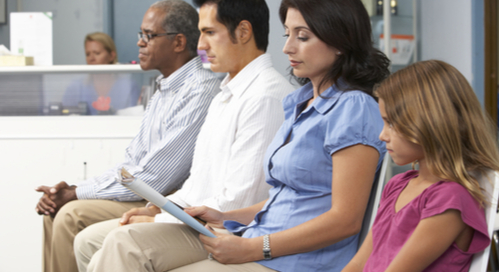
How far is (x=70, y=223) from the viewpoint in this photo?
1.75 metres

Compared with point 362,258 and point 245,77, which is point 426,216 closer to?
point 362,258

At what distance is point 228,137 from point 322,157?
0.44 meters

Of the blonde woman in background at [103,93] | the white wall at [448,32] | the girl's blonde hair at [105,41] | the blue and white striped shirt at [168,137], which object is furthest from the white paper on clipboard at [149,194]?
the girl's blonde hair at [105,41]

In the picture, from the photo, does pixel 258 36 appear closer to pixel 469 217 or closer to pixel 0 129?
pixel 469 217

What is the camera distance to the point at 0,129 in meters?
2.55

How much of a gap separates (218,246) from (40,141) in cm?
185

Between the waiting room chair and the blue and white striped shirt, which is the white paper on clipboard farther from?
the blue and white striped shirt

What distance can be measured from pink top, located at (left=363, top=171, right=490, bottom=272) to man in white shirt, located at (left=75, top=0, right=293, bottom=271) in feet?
1.53

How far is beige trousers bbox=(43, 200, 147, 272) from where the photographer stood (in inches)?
68.9

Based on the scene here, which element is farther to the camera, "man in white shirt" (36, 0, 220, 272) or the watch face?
"man in white shirt" (36, 0, 220, 272)

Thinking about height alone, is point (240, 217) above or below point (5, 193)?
above

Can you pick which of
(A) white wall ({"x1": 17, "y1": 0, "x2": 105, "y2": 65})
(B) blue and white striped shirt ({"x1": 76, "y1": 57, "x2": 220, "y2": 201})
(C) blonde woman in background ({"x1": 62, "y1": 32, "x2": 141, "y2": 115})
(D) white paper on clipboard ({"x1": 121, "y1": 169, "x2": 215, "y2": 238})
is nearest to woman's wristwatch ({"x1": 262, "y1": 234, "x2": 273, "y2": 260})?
(D) white paper on clipboard ({"x1": 121, "y1": 169, "x2": 215, "y2": 238})

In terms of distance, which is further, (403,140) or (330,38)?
(330,38)

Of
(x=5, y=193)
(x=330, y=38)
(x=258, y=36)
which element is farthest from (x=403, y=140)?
(x=5, y=193)
